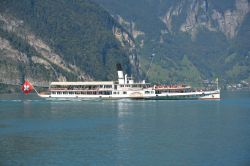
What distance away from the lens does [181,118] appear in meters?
163

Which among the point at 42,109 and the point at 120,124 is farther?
the point at 42,109

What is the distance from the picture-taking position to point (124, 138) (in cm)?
12281

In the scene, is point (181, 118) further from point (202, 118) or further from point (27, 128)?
point (27, 128)

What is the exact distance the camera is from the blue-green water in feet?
330

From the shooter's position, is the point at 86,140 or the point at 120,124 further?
the point at 120,124

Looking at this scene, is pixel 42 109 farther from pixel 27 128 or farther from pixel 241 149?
pixel 241 149

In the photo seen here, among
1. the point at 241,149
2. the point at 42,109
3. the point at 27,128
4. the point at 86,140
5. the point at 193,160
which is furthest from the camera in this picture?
the point at 42,109

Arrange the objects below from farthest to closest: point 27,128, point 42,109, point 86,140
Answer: point 42,109 < point 27,128 < point 86,140

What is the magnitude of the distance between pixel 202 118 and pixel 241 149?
55914 mm

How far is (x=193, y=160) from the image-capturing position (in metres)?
99.2

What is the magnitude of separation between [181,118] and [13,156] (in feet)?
225

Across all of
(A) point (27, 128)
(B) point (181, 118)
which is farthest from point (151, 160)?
(B) point (181, 118)

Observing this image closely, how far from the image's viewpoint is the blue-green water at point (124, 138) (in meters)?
101

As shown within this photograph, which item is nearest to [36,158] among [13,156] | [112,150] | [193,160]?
[13,156]
